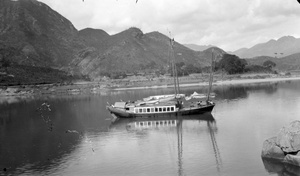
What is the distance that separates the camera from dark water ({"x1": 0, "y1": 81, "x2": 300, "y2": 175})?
35.8m

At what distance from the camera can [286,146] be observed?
108 ft

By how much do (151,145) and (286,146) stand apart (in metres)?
19.7

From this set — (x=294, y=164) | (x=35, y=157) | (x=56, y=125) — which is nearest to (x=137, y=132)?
(x=35, y=157)

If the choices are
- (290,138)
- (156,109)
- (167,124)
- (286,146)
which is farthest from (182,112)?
(290,138)

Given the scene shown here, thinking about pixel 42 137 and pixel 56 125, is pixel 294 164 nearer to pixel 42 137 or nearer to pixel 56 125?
pixel 42 137

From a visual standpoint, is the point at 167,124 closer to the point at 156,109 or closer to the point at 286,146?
the point at 156,109

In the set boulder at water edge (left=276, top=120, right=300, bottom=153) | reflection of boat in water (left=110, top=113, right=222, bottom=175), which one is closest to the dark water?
reflection of boat in water (left=110, top=113, right=222, bottom=175)

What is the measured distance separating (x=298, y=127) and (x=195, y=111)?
36.5 metres

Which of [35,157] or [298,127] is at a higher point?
[298,127]

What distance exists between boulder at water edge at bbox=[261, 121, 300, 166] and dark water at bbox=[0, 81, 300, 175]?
3.74 feet

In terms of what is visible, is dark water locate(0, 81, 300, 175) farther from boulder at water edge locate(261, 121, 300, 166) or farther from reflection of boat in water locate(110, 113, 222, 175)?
boulder at water edge locate(261, 121, 300, 166)

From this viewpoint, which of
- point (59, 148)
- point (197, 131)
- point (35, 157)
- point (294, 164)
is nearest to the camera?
point (294, 164)

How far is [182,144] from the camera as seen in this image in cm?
4588

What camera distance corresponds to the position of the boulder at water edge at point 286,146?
31.9 meters
